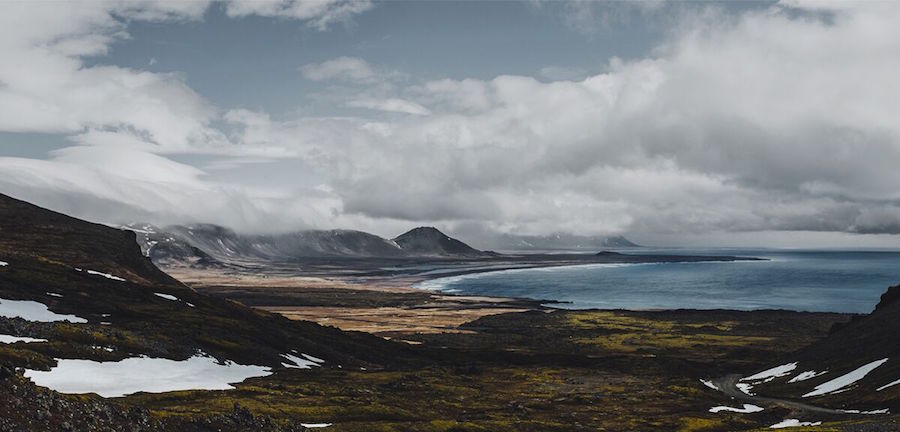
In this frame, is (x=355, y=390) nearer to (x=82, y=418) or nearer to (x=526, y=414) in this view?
(x=526, y=414)

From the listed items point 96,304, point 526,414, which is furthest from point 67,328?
point 526,414

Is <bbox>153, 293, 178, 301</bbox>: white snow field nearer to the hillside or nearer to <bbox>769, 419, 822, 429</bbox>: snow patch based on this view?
the hillside

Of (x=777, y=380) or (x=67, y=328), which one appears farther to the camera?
(x=777, y=380)

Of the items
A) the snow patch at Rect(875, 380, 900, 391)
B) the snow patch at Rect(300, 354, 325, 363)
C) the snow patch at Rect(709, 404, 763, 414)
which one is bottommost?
the snow patch at Rect(709, 404, 763, 414)

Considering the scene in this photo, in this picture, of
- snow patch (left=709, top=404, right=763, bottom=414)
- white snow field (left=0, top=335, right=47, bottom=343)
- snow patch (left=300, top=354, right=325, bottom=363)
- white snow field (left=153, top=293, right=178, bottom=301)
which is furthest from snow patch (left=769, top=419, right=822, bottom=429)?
white snow field (left=153, top=293, right=178, bottom=301)

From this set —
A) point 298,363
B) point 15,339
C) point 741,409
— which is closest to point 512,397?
point 741,409

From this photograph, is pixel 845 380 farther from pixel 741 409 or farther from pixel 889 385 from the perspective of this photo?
pixel 741 409
